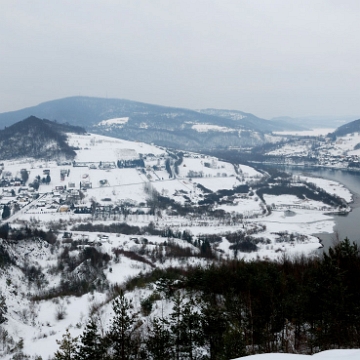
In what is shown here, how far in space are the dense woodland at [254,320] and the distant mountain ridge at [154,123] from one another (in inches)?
3139

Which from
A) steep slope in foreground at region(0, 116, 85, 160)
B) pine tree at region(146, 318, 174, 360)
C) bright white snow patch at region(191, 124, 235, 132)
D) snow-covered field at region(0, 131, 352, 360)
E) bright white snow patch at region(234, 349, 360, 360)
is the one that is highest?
bright white snow patch at region(191, 124, 235, 132)

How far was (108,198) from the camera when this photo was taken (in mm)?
35594

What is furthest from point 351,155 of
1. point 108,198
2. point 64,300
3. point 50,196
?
point 64,300

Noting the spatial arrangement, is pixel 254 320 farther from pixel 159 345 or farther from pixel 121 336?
pixel 121 336

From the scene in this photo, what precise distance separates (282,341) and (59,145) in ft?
172

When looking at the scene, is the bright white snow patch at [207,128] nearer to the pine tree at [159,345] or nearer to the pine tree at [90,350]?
the pine tree at [159,345]

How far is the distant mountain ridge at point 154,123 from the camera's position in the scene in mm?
97375

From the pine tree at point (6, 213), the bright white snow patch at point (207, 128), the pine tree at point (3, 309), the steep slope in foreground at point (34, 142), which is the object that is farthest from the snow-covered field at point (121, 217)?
the bright white snow patch at point (207, 128)

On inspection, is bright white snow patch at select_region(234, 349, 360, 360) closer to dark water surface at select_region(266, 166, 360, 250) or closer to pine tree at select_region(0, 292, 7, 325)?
pine tree at select_region(0, 292, 7, 325)

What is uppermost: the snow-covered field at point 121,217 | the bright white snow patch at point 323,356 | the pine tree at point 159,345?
the bright white snow patch at point 323,356

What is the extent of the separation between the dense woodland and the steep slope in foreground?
46284 mm

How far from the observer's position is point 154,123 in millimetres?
112438

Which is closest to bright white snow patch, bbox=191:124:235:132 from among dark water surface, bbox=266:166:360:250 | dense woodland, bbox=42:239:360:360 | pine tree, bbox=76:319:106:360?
dark water surface, bbox=266:166:360:250

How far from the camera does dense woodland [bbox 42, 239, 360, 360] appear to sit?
6809mm
